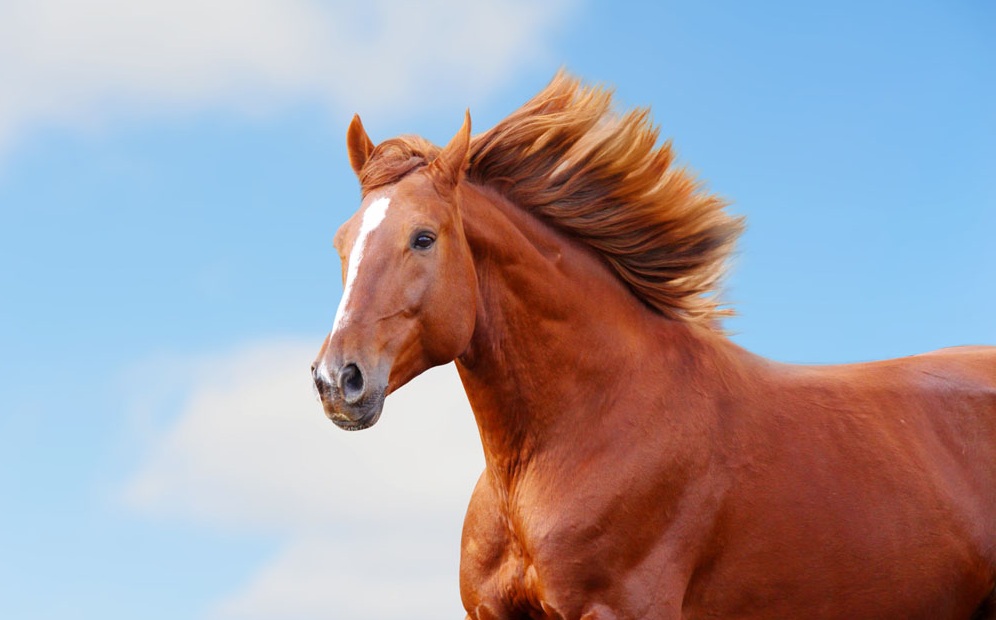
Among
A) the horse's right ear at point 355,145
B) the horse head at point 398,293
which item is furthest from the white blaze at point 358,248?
the horse's right ear at point 355,145

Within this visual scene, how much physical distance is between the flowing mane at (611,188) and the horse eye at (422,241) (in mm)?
576

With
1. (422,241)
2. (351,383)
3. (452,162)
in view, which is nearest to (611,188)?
(452,162)

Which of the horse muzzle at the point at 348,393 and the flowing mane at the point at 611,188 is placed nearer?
the horse muzzle at the point at 348,393

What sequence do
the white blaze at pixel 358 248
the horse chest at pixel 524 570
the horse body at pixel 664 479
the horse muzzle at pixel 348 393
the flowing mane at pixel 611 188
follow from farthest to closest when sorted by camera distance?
the flowing mane at pixel 611 188 < the horse body at pixel 664 479 < the horse chest at pixel 524 570 < the white blaze at pixel 358 248 < the horse muzzle at pixel 348 393

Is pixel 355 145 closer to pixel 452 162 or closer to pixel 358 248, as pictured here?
pixel 452 162

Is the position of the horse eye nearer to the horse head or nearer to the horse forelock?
the horse head

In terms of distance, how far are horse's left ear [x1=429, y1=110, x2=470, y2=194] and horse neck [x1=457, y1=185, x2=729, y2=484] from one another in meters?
0.14

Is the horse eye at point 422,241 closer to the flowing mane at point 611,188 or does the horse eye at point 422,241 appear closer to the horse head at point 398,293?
the horse head at point 398,293

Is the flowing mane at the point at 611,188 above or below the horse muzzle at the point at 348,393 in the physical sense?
above

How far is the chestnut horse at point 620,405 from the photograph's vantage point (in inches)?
230

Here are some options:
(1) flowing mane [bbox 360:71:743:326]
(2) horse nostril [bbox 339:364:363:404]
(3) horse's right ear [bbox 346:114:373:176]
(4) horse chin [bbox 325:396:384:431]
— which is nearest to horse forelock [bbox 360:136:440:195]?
(1) flowing mane [bbox 360:71:743:326]

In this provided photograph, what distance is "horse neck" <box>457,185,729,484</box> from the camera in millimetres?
6125

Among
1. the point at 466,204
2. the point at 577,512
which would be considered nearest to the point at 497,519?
the point at 577,512

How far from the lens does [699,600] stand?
6.16m
